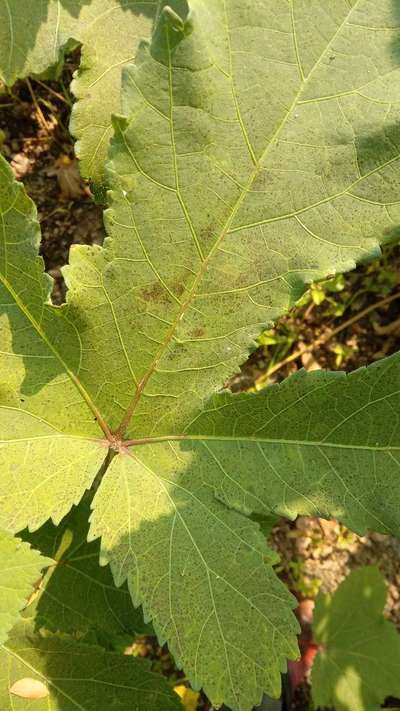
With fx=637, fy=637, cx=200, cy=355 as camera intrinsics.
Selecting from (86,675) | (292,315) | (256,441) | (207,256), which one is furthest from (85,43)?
(292,315)

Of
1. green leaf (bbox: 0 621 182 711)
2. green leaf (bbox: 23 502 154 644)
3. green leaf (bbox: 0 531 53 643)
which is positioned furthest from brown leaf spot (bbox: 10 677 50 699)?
green leaf (bbox: 0 531 53 643)

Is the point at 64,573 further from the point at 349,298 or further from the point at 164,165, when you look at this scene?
the point at 349,298

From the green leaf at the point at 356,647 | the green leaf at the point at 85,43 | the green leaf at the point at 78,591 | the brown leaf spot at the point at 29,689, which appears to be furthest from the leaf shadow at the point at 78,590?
the green leaf at the point at 356,647

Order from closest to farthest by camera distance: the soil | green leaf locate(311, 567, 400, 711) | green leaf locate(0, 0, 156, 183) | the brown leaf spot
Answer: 1. the brown leaf spot
2. green leaf locate(0, 0, 156, 183)
3. green leaf locate(311, 567, 400, 711)
4. the soil

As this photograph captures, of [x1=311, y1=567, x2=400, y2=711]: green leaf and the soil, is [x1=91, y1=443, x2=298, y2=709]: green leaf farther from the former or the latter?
the soil

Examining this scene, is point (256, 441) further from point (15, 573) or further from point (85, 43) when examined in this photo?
point (85, 43)

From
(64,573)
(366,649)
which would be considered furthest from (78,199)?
(366,649)
